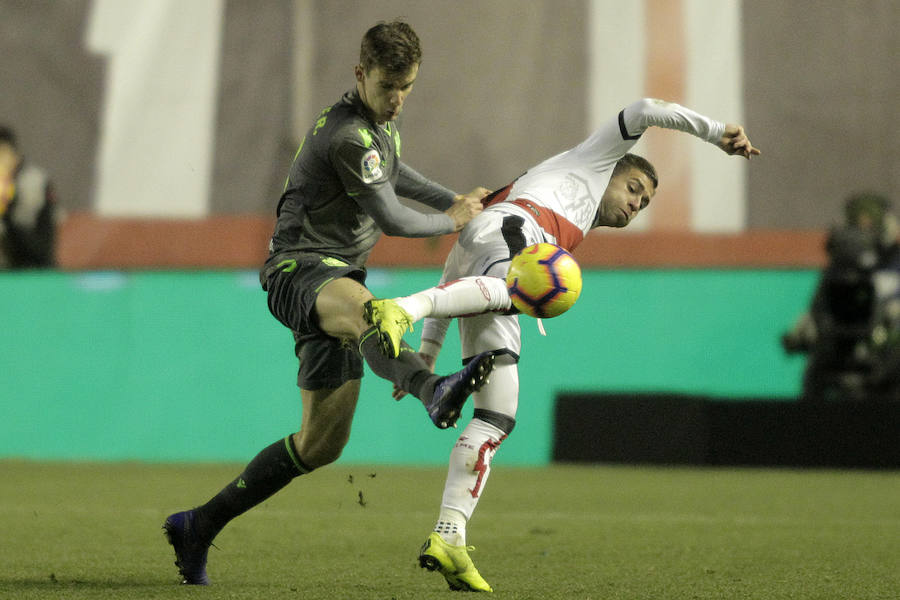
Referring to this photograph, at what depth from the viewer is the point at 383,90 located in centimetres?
354

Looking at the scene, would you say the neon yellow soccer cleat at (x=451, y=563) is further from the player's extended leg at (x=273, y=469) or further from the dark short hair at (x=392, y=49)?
the dark short hair at (x=392, y=49)

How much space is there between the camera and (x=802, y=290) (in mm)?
8828

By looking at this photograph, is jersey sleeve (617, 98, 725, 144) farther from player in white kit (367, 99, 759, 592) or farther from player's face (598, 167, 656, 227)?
player's face (598, 167, 656, 227)

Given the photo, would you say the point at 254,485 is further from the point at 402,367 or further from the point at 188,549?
the point at 402,367

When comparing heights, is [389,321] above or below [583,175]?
below

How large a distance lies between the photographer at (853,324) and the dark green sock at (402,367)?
5736 millimetres

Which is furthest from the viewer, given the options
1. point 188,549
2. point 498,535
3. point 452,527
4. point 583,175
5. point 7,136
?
point 7,136

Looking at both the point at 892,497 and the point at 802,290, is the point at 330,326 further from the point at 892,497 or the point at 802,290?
the point at 802,290

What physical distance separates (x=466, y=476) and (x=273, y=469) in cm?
66

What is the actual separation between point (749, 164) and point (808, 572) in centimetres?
599

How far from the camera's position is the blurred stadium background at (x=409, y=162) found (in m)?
8.77

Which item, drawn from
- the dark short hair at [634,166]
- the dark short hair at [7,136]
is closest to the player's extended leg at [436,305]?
the dark short hair at [634,166]

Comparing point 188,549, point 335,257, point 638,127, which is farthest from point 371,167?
point 188,549

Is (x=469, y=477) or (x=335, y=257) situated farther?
(x=335, y=257)
